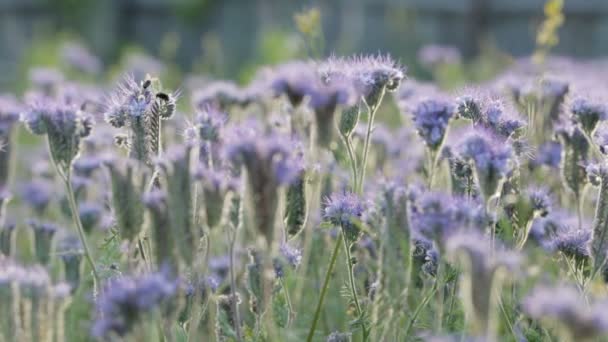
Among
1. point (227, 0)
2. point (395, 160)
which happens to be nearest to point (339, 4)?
point (227, 0)

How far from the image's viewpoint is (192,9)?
56.7 ft

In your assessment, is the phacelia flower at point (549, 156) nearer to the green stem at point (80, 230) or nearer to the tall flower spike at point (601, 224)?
the tall flower spike at point (601, 224)

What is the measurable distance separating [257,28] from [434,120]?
14598mm

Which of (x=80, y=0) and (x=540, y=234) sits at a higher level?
(x=80, y=0)

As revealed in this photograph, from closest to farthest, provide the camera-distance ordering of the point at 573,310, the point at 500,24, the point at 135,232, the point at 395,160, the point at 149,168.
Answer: the point at 573,310, the point at 135,232, the point at 149,168, the point at 395,160, the point at 500,24

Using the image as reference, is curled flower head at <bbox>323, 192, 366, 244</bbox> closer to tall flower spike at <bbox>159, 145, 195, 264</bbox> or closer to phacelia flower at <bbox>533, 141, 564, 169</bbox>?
tall flower spike at <bbox>159, 145, 195, 264</bbox>

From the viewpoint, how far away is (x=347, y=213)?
2.91 m

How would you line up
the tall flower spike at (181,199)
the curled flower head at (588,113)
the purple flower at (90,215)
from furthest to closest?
the purple flower at (90,215), the curled flower head at (588,113), the tall flower spike at (181,199)

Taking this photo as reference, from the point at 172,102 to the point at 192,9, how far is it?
1471cm

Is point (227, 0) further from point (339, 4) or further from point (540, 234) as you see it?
point (540, 234)

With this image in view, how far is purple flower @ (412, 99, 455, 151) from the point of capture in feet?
8.98

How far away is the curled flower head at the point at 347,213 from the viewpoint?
9.53 feet

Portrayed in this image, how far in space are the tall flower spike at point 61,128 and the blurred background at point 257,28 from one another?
29.1 feet

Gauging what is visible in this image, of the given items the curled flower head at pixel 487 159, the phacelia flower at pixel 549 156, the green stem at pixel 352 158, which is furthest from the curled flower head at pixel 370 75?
the phacelia flower at pixel 549 156
